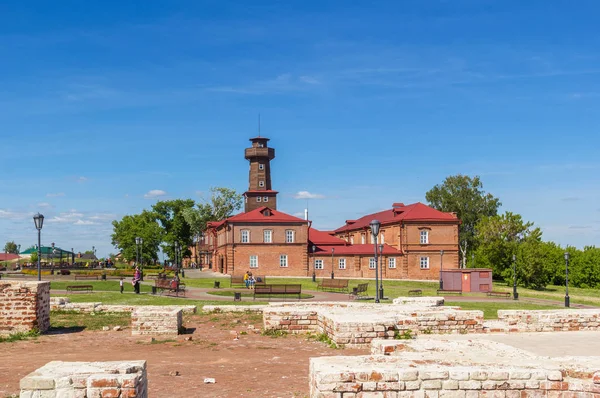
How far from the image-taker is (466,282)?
4081 cm

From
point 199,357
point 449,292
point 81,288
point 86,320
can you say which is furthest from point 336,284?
point 199,357

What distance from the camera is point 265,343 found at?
13836 mm

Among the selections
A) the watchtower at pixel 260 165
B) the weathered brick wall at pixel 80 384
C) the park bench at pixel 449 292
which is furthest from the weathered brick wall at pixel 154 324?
the watchtower at pixel 260 165

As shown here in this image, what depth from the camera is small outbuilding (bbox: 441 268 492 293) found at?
40.6m

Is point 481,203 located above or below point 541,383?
above

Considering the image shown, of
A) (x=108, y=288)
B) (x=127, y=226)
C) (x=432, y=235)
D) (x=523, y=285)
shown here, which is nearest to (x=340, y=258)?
(x=432, y=235)

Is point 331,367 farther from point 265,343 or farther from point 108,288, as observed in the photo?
point 108,288

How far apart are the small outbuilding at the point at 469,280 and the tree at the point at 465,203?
3201 centimetres

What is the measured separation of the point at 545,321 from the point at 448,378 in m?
8.79

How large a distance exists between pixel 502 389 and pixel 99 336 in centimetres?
1102

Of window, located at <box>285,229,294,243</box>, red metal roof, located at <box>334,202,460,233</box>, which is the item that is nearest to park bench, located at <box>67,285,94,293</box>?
window, located at <box>285,229,294,243</box>

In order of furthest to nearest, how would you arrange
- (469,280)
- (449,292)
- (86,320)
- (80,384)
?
(469,280) → (449,292) → (86,320) → (80,384)

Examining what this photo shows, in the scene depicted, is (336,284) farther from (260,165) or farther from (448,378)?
(260,165)

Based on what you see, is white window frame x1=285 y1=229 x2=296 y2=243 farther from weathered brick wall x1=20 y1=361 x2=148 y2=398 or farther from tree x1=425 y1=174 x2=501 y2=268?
weathered brick wall x1=20 y1=361 x2=148 y2=398
